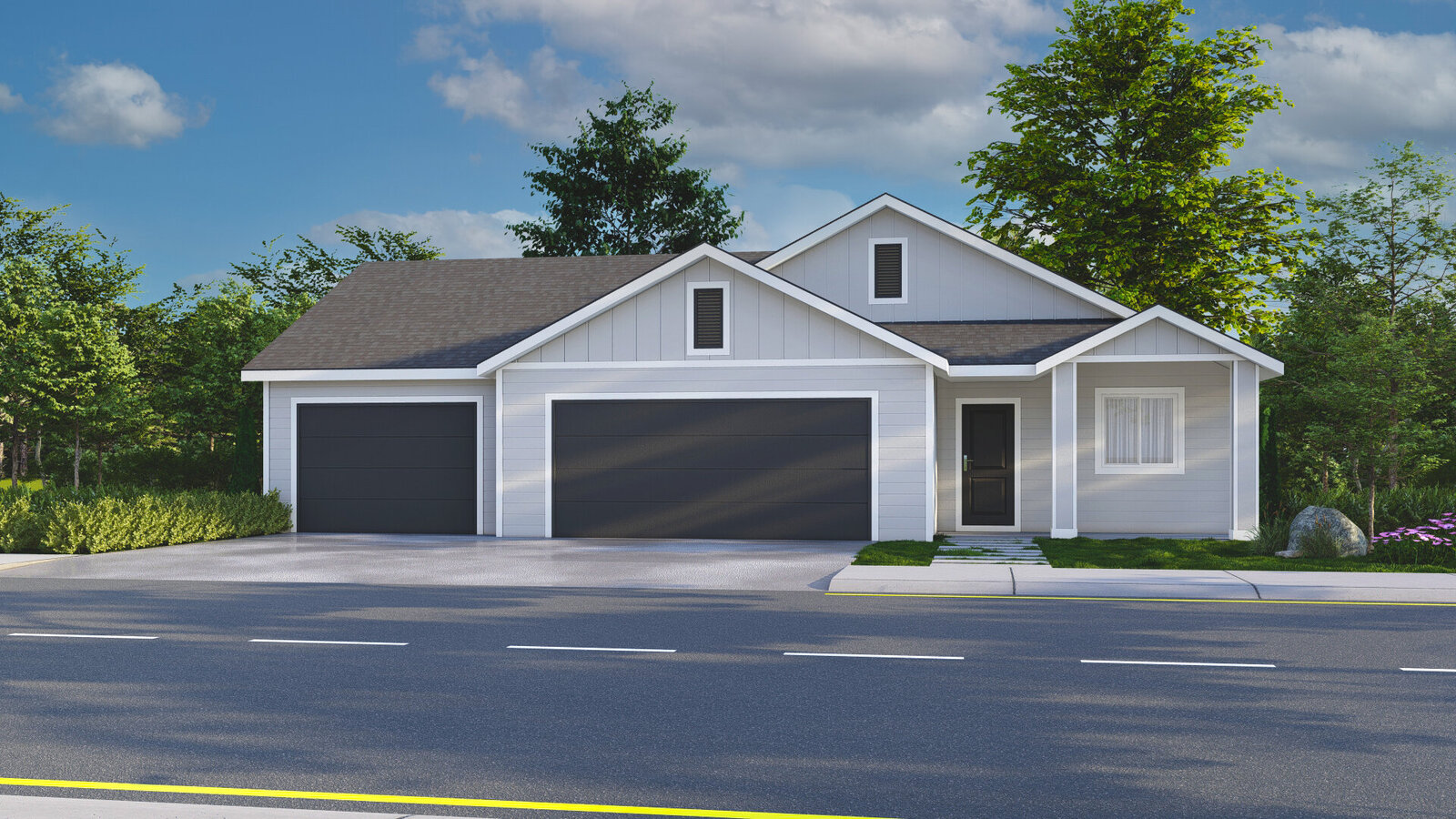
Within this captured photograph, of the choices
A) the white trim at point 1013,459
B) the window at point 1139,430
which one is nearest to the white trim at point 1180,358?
the window at point 1139,430

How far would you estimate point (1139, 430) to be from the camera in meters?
19.8

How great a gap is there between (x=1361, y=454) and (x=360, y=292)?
21.3 metres

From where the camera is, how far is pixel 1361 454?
75.0ft

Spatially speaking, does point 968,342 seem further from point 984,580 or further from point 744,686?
point 744,686

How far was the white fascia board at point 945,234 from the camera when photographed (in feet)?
66.7

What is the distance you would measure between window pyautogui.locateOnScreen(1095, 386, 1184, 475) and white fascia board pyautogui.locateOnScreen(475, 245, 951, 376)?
413cm

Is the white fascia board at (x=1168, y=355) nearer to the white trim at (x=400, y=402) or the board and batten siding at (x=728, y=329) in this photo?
the board and batten siding at (x=728, y=329)

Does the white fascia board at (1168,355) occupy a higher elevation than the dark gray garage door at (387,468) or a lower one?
higher

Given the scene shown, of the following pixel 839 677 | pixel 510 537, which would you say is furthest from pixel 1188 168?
pixel 839 677

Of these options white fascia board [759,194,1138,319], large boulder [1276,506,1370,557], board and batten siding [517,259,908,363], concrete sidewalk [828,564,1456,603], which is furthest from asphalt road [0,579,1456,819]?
white fascia board [759,194,1138,319]

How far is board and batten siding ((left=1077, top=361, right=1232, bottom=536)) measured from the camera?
1944 cm

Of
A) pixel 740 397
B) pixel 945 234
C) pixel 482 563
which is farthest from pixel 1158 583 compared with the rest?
pixel 945 234

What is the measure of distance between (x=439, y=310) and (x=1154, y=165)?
18.7m

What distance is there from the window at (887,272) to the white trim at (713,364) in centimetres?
357
